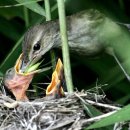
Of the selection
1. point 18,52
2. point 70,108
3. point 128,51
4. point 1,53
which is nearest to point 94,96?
point 70,108

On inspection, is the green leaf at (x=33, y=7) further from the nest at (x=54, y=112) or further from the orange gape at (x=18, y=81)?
the nest at (x=54, y=112)

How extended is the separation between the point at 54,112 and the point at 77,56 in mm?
1214

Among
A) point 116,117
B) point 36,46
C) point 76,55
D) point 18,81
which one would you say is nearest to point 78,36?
point 76,55

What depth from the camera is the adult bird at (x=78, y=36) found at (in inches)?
174

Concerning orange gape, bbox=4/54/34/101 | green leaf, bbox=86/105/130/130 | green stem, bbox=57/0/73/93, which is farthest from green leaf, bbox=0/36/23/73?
green leaf, bbox=86/105/130/130

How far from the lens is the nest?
3.42m

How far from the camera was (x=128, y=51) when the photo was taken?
334 centimetres

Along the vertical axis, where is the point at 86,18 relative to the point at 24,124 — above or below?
above

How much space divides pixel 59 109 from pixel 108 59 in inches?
47.1

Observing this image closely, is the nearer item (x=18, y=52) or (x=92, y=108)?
(x=92, y=108)

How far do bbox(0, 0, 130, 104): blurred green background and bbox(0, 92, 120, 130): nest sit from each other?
46cm

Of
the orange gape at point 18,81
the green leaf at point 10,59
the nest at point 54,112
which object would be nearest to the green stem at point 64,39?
the nest at point 54,112

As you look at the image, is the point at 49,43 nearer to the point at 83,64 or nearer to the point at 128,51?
the point at 83,64

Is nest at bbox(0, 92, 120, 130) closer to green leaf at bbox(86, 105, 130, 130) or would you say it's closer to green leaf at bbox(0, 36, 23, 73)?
green leaf at bbox(86, 105, 130, 130)
